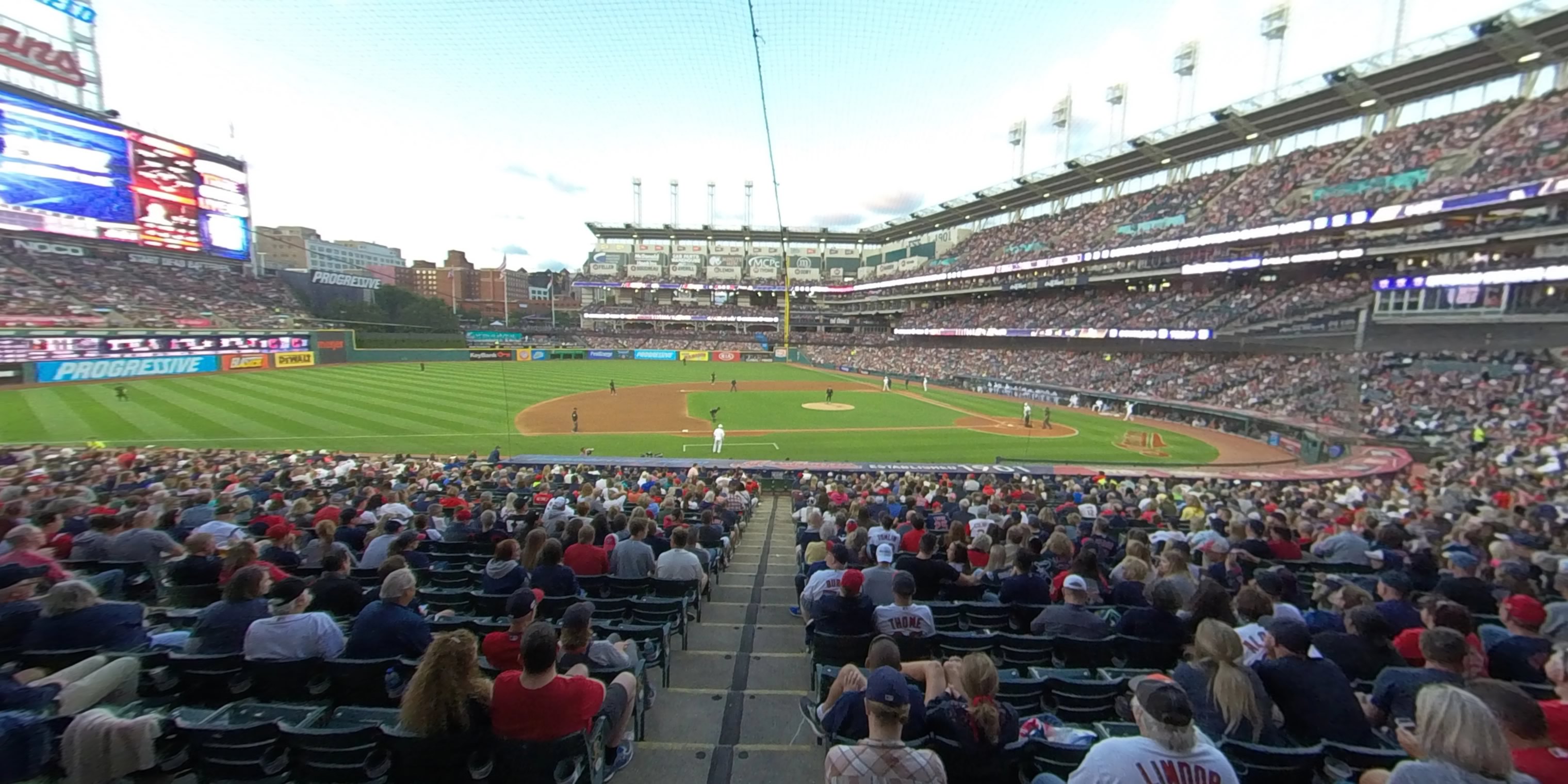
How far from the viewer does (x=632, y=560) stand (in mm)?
6676

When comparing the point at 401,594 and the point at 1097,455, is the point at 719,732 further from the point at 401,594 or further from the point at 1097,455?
the point at 1097,455

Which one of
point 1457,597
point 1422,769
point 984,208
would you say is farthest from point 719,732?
point 984,208

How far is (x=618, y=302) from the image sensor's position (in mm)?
105188

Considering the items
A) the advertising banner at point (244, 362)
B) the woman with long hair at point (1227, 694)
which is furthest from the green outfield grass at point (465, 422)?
the woman with long hair at point (1227, 694)

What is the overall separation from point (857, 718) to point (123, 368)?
56.0 m

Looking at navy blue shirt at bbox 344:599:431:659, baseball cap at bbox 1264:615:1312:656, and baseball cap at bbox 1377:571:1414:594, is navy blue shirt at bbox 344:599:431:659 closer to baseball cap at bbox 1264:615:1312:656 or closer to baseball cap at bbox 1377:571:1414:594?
baseball cap at bbox 1264:615:1312:656

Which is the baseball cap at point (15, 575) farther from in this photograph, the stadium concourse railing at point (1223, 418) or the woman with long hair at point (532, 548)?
the stadium concourse railing at point (1223, 418)

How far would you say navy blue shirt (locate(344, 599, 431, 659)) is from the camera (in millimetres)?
4281

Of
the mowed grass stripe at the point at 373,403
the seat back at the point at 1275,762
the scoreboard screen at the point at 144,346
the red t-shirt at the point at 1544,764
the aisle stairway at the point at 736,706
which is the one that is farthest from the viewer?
the scoreboard screen at the point at 144,346

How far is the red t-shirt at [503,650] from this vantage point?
4.20 m

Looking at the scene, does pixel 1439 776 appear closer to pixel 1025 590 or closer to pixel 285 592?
pixel 1025 590

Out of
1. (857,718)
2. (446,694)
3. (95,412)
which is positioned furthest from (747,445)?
(95,412)

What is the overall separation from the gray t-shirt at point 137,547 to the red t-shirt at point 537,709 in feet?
20.9

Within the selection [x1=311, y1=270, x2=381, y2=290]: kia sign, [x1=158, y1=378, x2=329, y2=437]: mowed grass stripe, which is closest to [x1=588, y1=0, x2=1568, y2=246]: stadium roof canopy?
[x1=158, y1=378, x2=329, y2=437]: mowed grass stripe
